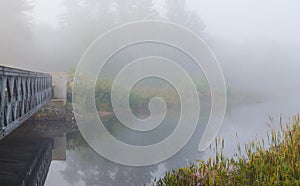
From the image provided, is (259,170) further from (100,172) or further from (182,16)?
(182,16)

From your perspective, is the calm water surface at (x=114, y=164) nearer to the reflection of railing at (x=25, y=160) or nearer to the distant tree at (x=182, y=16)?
the reflection of railing at (x=25, y=160)

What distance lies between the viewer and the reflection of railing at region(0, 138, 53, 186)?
7406 mm

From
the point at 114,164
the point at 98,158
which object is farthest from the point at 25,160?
the point at 114,164

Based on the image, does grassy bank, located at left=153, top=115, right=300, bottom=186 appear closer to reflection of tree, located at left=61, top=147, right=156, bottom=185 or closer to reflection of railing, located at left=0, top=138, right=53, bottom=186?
reflection of tree, located at left=61, top=147, right=156, bottom=185

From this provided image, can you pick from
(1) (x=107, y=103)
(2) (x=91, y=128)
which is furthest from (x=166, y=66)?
(1) (x=107, y=103)

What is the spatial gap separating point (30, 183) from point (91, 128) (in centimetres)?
751

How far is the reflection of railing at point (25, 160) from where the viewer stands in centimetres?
741

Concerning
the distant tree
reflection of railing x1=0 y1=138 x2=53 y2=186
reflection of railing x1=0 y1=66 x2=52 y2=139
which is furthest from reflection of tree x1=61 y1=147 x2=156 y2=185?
the distant tree

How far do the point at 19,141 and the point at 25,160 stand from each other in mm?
2769

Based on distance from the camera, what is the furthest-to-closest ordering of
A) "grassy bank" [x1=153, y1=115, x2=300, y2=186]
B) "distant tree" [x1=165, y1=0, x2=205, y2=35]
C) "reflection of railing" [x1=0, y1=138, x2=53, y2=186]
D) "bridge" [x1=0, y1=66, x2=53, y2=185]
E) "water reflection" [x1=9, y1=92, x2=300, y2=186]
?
1. "distant tree" [x1=165, y1=0, x2=205, y2=35]
2. "water reflection" [x1=9, y1=92, x2=300, y2=186]
3. "reflection of railing" [x1=0, y1=138, x2=53, y2=186]
4. "bridge" [x1=0, y1=66, x2=53, y2=185]
5. "grassy bank" [x1=153, y1=115, x2=300, y2=186]

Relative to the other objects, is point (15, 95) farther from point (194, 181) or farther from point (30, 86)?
point (194, 181)

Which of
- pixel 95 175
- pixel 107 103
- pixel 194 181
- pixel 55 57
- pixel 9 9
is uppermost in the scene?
pixel 9 9

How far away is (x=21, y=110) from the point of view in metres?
7.69

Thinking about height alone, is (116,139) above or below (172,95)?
below
